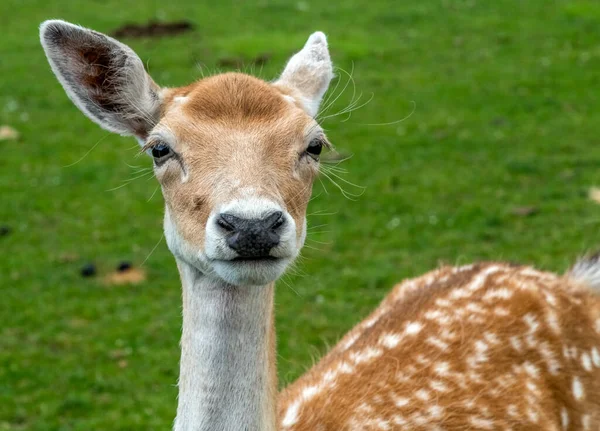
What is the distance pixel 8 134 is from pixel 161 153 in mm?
7884

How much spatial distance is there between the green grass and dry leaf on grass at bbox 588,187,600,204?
2.4 inches

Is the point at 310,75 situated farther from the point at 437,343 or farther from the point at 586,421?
the point at 586,421

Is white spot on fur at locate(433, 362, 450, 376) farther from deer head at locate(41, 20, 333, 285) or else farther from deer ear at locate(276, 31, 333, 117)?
deer ear at locate(276, 31, 333, 117)

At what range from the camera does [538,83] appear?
431 inches

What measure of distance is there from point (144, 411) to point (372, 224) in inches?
120

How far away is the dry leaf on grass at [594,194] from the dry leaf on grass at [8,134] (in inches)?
245

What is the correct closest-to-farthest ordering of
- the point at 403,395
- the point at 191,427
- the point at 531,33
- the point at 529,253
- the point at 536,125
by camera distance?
the point at 191,427, the point at 403,395, the point at 529,253, the point at 536,125, the point at 531,33

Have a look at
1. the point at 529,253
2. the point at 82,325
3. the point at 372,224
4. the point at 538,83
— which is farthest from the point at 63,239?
the point at 538,83

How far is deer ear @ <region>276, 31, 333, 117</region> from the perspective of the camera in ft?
12.5

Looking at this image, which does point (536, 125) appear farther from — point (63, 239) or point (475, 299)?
point (475, 299)

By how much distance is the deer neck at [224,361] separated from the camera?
3.12 metres

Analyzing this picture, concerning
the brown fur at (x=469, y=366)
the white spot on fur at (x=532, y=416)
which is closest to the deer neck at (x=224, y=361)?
the brown fur at (x=469, y=366)

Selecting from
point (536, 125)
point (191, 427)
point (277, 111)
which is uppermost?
point (277, 111)

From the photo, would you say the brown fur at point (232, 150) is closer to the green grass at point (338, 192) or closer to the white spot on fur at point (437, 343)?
the white spot on fur at point (437, 343)
